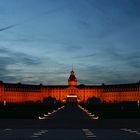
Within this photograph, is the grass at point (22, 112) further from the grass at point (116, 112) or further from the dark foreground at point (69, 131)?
the dark foreground at point (69, 131)

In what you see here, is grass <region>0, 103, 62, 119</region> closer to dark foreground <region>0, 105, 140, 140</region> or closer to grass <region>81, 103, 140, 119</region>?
grass <region>81, 103, 140, 119</region>

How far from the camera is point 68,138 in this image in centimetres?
1603

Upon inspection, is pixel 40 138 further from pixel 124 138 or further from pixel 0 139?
pixel 124 138

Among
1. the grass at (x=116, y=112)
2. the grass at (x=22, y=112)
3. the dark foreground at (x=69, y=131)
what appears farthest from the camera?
the grass at (x=116, y=112)

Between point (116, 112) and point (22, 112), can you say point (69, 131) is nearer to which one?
point (22, 112)

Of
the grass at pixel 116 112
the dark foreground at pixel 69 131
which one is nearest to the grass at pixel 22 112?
the grass at pixel 116 112

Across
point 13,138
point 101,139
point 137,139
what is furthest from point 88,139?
point 13,138

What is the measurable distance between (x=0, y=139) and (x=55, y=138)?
6.82 ft

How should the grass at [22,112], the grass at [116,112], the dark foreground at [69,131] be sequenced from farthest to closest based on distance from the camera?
the grass at [116,112] → the grass at [22,112] → the dark foreground at [69,131]

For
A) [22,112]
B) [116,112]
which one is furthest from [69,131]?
[116,112]

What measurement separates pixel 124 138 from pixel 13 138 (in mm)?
4145

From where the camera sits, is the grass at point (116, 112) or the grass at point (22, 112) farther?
the grass at point (116, 112)

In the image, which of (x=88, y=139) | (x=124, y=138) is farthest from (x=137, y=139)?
(x=88, y=139)

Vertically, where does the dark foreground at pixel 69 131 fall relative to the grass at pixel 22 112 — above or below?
above
